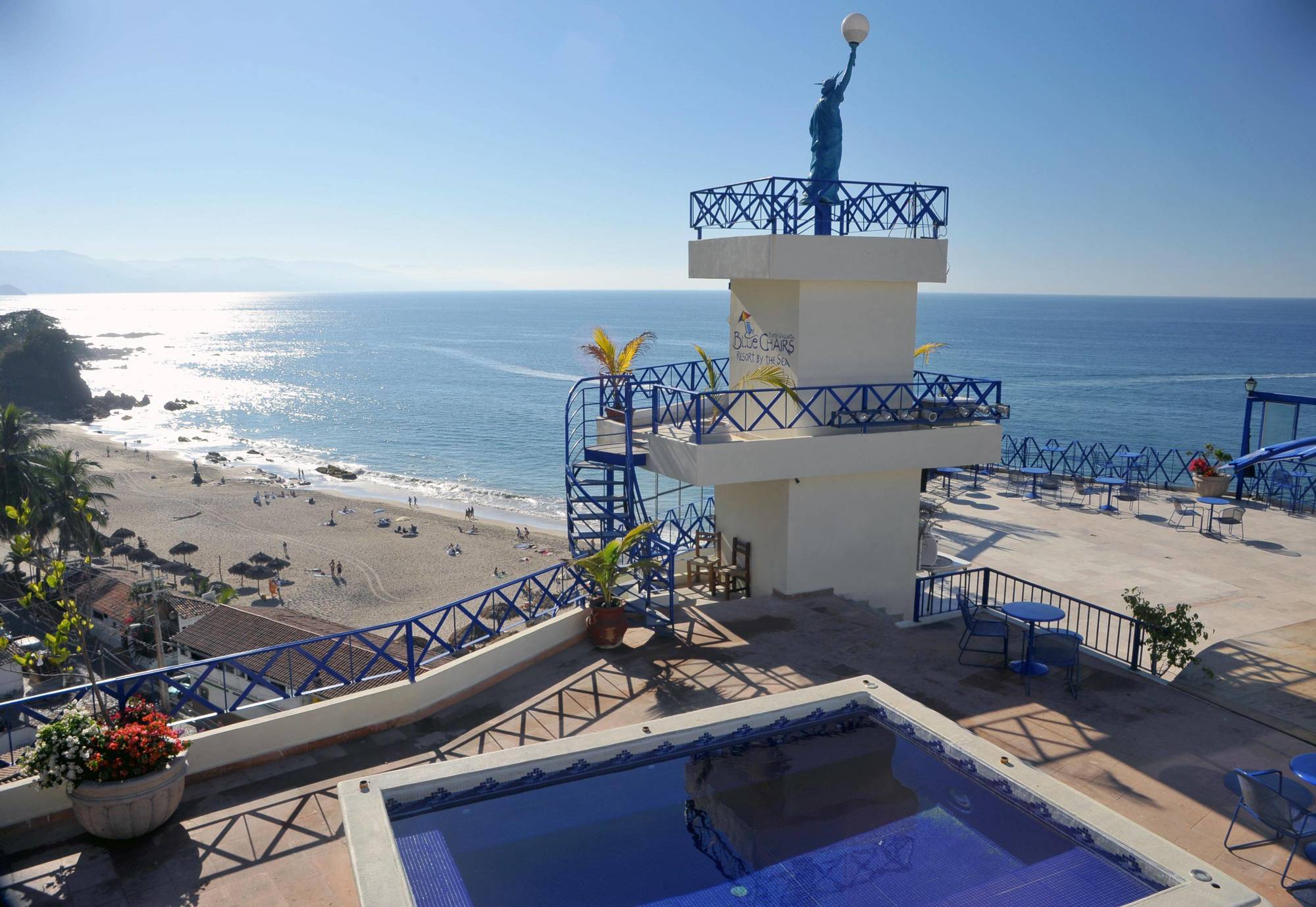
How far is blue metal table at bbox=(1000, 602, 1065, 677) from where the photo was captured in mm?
10172

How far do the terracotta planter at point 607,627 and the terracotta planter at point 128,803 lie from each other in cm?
497

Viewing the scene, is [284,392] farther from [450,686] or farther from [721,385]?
[450,686]

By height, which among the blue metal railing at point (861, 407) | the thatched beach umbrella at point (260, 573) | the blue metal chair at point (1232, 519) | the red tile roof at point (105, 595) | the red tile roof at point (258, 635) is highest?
the blue metal railing at point (861, 407)

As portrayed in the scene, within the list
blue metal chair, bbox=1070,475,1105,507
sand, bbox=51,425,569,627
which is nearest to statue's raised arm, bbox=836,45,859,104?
blue metal chair, bbox=1070,475,1105,507

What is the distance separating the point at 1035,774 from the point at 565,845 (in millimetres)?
3720

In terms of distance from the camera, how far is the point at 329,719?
8375mm

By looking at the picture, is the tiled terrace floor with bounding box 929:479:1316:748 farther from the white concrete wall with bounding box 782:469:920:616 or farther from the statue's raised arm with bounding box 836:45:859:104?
the statue's raised arm with bounding box 836:45:859:104

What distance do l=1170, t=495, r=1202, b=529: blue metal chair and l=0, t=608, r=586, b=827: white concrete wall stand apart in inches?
691

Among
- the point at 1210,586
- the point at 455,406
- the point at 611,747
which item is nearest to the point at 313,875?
the point at 611,747

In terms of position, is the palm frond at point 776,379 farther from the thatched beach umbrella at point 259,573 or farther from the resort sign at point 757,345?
the thatched beach umbrella at point 259,573

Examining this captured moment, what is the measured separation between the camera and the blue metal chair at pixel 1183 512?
21.4 metres

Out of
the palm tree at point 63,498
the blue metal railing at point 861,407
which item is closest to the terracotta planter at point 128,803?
the blue metal railing at point 861,407

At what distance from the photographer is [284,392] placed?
10025cm

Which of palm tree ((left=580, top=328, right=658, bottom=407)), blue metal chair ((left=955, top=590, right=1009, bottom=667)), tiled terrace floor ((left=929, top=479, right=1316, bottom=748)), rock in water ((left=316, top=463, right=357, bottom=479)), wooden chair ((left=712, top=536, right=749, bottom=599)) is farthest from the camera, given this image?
rock in water ((left=316, top=463, right=357, bottom=479))
